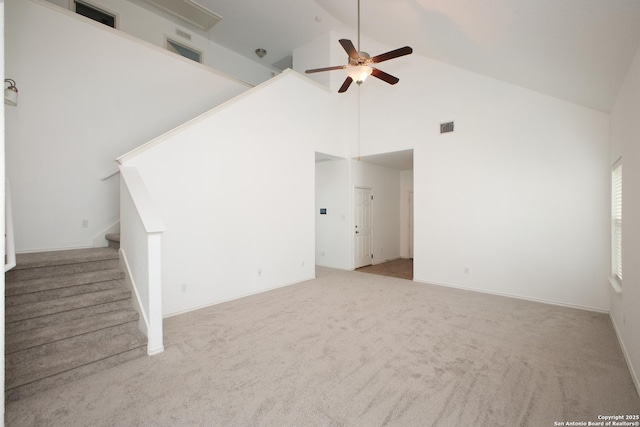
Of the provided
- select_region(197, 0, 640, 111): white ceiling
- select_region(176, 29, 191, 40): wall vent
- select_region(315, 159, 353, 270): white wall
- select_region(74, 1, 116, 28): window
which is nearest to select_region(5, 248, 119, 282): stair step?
select_region(315, 159, 353, 270): white wall

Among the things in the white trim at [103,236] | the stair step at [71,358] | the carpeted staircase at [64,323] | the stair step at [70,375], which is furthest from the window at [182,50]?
the stair step at [70,375]

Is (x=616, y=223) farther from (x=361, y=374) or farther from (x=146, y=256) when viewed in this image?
(x=146, y=256)

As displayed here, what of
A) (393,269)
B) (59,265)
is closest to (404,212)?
(393,269)

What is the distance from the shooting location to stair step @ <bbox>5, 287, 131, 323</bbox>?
8.10 feet

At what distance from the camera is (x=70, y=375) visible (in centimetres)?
243

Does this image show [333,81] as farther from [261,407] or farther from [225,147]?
[261,407]

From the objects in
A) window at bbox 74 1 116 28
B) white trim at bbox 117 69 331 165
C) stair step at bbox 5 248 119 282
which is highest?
window at bbox 74 1 116 28

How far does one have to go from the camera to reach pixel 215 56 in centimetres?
725

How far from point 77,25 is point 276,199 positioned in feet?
12.5

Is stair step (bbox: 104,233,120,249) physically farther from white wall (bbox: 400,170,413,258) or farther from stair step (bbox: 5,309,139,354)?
white wall (bbox: 400,170,413,258)

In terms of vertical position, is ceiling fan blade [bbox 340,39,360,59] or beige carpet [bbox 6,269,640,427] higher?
ceiling fan blade [bbox 340,39,360,59]

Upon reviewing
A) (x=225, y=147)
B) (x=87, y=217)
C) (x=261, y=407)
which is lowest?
(x=261, y=407)

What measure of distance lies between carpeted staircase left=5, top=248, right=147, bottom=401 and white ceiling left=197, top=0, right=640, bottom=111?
466 centimetres

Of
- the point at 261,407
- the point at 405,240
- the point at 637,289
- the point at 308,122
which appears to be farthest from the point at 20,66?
the point at 405,240
